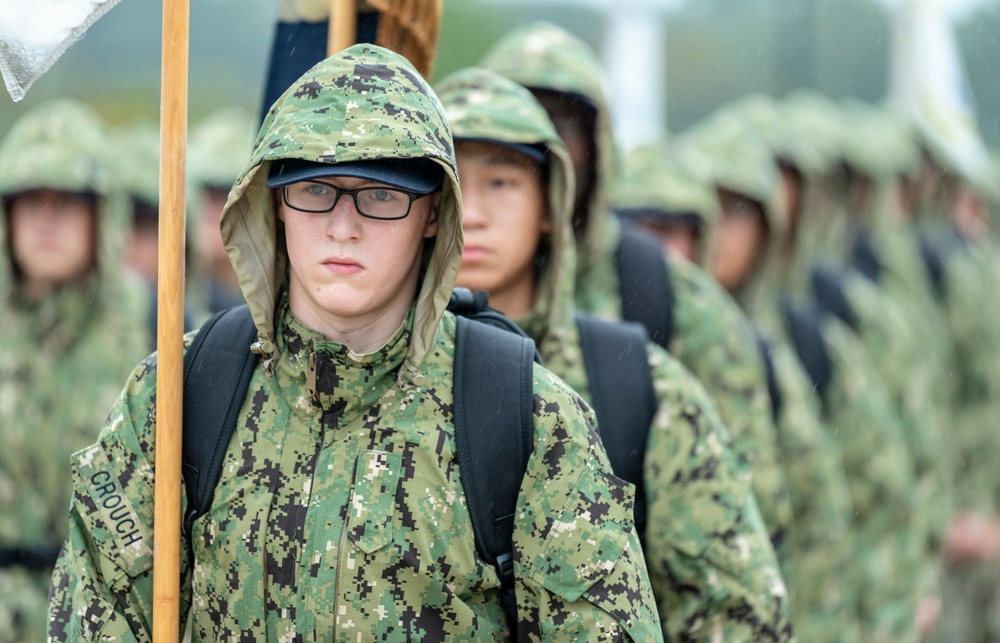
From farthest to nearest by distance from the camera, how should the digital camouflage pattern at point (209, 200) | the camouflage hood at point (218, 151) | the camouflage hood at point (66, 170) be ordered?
the camouflage hood at point (218, 151) → the digital camouflage pattern at point (209, 200) → the camouflage hood at point (66, 170)

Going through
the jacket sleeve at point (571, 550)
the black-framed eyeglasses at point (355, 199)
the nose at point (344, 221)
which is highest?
the black-framed eyeglasses at point (355, 199)

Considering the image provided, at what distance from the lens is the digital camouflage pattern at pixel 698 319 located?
6070 millimetres

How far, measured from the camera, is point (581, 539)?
3.68m

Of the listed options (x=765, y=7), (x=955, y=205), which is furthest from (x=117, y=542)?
(x=765, y=7)

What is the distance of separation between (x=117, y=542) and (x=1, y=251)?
4.77m

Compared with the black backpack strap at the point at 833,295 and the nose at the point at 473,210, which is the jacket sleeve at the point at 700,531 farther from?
the black backpack strap at the point at 833,295

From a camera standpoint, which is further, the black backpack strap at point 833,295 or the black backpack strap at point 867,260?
the black backpack strap at point 867,260

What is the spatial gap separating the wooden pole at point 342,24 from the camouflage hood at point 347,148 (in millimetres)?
1321

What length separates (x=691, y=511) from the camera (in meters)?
4.98

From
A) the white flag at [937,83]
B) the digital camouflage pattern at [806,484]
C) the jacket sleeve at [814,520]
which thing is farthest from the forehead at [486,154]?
the white flag at [937,83]

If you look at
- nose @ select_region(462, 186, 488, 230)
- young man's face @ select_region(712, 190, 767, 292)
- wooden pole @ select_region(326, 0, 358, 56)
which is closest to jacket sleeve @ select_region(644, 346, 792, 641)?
nose @ select_region(462, 186, 488, 230)

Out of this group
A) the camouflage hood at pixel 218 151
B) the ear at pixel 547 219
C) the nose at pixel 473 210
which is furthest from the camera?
the camouflage hood at pixel 218 151

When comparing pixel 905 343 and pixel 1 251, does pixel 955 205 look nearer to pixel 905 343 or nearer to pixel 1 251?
pixel 905 343

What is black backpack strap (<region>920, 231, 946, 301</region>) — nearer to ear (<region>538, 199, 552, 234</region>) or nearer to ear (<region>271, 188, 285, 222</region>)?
ear (<region>538, 199, 552, 234</region>)
